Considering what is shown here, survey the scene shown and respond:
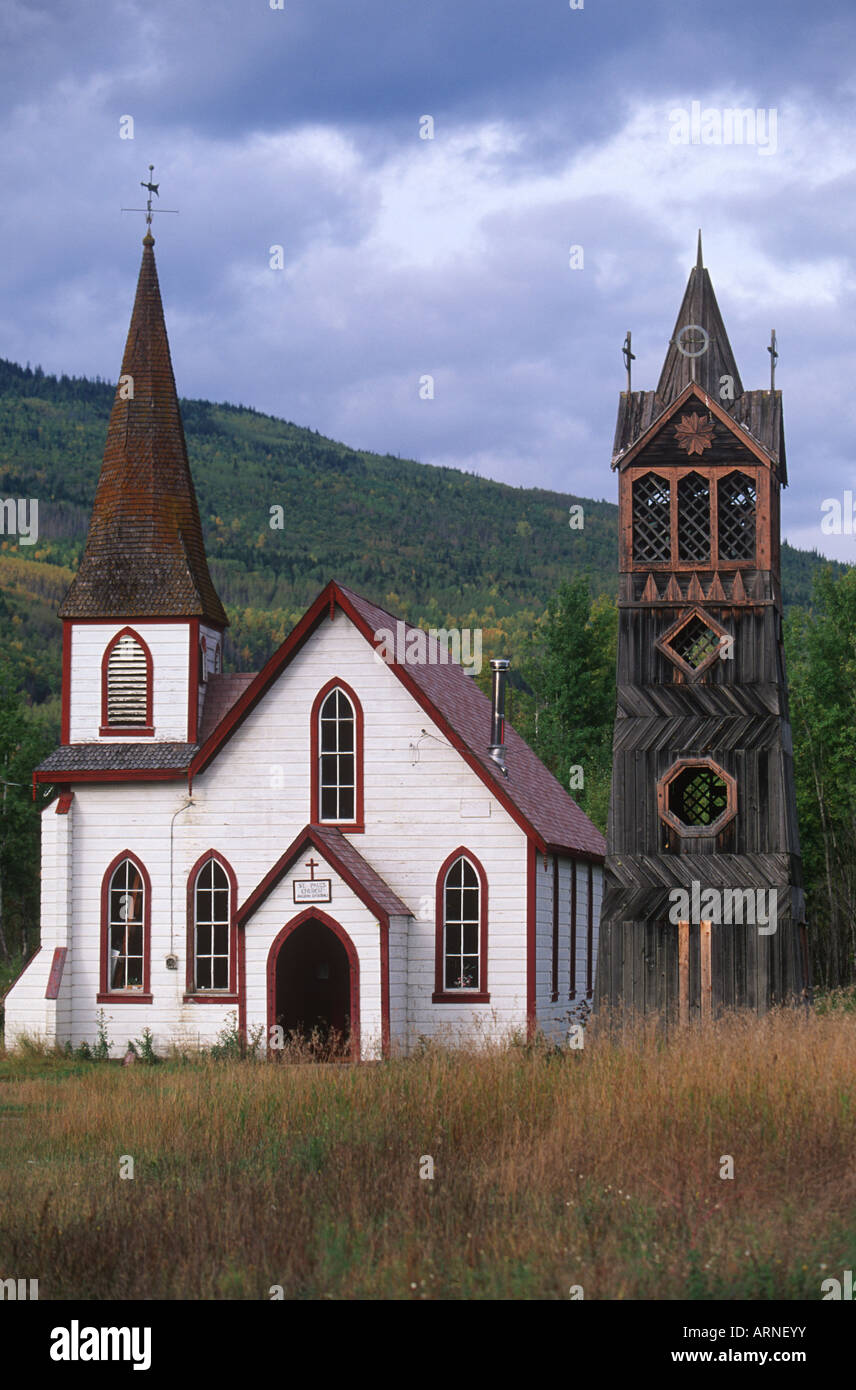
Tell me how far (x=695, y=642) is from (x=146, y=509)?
1102cm

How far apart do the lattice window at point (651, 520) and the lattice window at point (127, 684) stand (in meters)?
9.65

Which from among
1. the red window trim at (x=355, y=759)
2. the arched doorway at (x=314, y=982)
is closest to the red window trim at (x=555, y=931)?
the arched doorway at (x=314, y=982)

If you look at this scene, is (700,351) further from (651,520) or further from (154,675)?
(154,675)

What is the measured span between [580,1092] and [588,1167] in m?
2.15

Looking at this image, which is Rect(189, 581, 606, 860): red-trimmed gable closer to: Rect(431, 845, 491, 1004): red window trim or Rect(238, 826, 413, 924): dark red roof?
Rect(431, 845, 491, 1004): red window trim

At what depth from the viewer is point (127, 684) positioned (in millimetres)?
33188

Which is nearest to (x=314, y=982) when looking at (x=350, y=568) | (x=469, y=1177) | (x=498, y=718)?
(x=498, y=718)

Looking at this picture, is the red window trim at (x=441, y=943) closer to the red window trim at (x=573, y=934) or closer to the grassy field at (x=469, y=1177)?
the red window trim at (x=573, y=934)

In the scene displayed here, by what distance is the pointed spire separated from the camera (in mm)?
31203

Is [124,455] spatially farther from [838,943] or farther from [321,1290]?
[838,943]

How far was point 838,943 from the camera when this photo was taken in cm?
5634

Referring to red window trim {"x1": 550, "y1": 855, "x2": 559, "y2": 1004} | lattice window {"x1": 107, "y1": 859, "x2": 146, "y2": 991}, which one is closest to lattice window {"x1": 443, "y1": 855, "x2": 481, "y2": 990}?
red window trim {"x1": 550, "y1": 855, "x2": 559, "y2": 1004}

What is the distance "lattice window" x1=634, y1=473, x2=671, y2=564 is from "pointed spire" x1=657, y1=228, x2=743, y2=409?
1.54 metres
